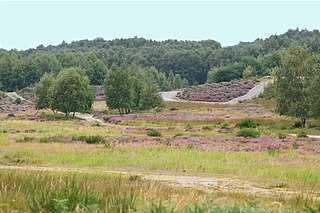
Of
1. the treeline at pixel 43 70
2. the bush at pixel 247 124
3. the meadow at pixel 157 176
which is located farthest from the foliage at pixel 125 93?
the treeline at pixel 43 70

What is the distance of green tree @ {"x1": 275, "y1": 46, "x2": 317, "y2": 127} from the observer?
184 ft

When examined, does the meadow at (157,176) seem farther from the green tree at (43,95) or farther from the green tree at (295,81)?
the green tree at (43,95)

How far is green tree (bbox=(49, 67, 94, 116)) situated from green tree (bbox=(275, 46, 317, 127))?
3677 centimetres

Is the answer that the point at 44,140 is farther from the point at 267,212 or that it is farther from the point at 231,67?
the point at 231,67

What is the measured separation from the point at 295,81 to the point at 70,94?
132 ft

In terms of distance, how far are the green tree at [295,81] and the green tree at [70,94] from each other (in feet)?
121

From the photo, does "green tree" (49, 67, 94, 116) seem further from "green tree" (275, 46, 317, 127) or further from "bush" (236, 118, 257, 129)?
"green tree" (275, 46, 317, 127)

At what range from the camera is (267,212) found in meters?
6.32

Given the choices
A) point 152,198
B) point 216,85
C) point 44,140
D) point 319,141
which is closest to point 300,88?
point 319,141

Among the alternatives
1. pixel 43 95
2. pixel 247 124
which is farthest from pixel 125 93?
pixel 247 124

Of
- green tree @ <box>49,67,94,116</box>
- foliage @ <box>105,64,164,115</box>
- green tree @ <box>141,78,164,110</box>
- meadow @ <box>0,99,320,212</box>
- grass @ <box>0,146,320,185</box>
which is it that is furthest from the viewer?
foliage @ <box>105,64,164,115</box>

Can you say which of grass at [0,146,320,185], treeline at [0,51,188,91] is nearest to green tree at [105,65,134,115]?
grass at [0,146,320,185]

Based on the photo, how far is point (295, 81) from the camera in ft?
188

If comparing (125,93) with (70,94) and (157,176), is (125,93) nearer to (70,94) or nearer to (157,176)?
(70,94)
